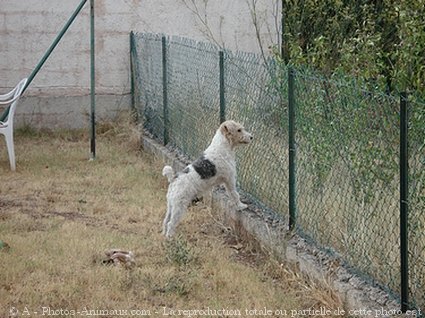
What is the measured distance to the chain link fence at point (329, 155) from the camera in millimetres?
5262

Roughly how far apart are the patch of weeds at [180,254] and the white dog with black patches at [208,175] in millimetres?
628

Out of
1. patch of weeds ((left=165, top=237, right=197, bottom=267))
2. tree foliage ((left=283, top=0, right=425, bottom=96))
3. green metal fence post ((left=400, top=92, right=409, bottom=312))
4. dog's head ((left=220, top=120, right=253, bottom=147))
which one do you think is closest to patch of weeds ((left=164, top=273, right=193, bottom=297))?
patch of weeds ((left=165, top=237, right=197, bottom=267))

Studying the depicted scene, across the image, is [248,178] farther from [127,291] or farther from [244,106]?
[127,291]

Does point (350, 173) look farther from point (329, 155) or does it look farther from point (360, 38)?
point (360, 38)

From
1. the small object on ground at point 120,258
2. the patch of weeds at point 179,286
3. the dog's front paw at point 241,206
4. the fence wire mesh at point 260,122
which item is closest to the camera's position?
the patch of weeds at point 179,286

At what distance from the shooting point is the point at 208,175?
755cm

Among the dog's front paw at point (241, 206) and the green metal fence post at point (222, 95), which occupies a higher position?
the green metal fence post at point (222, 95)

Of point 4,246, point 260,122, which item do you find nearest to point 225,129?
point 260,122

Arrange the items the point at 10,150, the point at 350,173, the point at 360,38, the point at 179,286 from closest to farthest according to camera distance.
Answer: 1. the point at 350,173
2. the point at 179,286
3. the point at 360,38
4. the point at 10,150

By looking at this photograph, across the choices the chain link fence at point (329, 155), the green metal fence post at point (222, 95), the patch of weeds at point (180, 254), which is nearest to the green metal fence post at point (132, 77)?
the chain link fence at point (329, 155)

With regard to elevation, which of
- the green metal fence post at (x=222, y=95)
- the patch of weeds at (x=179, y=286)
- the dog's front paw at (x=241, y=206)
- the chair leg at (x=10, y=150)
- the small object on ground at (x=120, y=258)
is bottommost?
the patch of weeds at (x=179, y=286)

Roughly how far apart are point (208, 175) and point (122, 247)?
3.15 ft

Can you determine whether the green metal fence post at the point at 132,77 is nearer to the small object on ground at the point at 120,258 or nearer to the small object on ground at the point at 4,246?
the small object on ground at the point at 4,246

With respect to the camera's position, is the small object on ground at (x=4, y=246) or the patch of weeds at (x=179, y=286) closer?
the patch of weeds at (x=179, y=286)
